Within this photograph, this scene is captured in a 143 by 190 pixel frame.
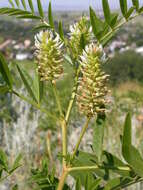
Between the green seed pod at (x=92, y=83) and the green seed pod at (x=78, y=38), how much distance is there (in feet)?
0.14

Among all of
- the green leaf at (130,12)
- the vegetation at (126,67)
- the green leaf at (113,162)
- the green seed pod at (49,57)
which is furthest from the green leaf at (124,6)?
the vegetation at (126,67)

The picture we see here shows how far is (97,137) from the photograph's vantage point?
62cm

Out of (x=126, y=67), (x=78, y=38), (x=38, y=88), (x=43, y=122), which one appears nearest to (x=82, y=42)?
(x=78, y=38)

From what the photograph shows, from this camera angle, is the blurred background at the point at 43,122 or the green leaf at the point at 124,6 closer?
the green leaf at the point at 124,6

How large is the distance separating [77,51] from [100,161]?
7.4 inches

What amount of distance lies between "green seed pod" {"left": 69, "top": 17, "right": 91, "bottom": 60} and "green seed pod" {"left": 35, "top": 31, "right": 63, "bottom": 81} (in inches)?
0.9

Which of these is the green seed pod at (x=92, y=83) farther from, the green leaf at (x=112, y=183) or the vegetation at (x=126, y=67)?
the vegetation at (x=126, y=67)

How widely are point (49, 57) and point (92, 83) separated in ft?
0.31

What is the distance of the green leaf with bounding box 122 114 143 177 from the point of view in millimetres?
488

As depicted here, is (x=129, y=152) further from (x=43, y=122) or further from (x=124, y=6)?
(x=43, y=122)

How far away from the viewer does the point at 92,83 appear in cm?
57

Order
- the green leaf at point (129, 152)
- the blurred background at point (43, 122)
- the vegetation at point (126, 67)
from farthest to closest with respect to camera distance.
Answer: the vegetation at point (126, 67)
the blurred background at point (43, 122)
the green leaf at point (129, 152)

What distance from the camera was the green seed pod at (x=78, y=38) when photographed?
2.07 feet

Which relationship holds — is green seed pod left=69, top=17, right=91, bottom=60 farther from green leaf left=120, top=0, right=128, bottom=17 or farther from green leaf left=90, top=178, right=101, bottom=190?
green leaf left=90, top=178, right=101, bottom=190
